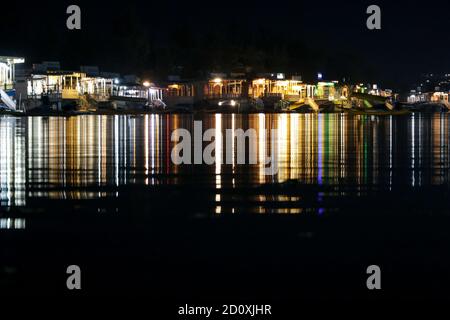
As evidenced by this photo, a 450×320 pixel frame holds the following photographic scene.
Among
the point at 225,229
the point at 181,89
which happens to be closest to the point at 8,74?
the point at 181,89

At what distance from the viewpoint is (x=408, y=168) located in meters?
18.2

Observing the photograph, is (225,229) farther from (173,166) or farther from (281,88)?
(281,88)

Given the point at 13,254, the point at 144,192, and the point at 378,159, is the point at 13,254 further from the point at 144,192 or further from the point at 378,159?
the point at 378,159

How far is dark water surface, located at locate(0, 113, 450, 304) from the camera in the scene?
7.21 meters

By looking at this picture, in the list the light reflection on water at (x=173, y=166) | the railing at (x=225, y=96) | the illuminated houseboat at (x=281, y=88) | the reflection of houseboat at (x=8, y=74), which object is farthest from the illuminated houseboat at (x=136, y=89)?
the light reflection on water at (x=173, y=166)

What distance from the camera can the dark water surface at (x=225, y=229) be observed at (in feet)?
23.7

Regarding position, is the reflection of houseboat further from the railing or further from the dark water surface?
the dark water surface

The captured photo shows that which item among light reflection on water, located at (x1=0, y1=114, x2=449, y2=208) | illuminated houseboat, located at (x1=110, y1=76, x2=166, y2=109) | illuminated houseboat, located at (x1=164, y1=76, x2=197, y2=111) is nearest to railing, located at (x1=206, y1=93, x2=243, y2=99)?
illuminated houseboat, located at (x1=164, y1=76, x2=197, y2=111)

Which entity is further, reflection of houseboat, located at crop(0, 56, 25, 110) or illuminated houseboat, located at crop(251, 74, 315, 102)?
illuminated houseboat, located at crop(251, 74, 315, 102)

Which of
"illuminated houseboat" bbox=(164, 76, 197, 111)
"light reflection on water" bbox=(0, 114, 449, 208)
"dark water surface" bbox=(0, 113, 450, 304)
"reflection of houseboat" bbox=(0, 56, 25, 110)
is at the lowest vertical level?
"dark water surface" bbox=(0, 113, 450, 304)

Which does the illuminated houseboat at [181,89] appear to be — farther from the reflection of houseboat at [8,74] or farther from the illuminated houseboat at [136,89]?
the reflection of houseboat at [8,74]

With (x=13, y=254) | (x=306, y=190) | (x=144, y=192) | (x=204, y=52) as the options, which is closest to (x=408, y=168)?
(x=306, y=190)

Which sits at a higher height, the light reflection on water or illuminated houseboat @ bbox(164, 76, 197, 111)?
illuminated houseboat @ bbox(164, 76, 197, 111)

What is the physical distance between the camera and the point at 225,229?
966cm
